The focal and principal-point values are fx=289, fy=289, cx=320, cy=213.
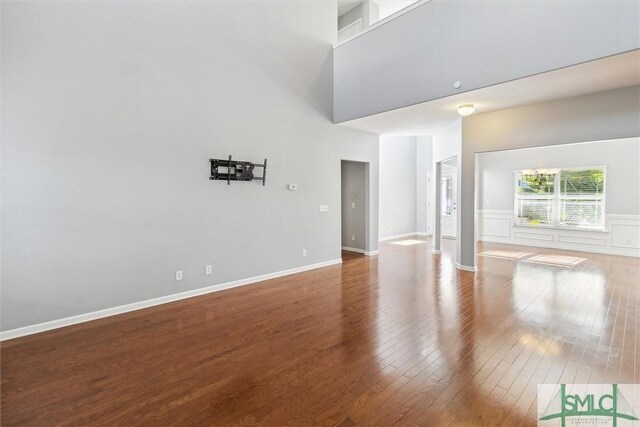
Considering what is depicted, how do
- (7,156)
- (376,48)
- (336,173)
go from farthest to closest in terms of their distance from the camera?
(336,173) → (376,48) → (7,156)

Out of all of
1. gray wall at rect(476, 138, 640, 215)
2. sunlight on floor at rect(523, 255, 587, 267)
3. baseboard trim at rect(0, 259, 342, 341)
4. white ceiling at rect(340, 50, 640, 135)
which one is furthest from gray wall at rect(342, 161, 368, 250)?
sunlight on floor at rect(523, 255, 587, 267)

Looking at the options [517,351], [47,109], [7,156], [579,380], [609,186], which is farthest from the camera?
[609,186]

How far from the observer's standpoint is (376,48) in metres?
5.02

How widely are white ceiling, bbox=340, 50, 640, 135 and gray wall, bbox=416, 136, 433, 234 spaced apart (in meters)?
4.00

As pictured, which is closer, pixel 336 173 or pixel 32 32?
pixel 32 32

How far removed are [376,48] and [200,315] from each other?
16.4ft

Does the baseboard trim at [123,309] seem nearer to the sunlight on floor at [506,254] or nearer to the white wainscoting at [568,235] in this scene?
the sunlight on floor at [506,254]

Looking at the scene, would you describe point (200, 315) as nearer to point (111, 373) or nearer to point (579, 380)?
point (111, 373)

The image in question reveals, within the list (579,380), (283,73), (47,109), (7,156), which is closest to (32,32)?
(47,109)

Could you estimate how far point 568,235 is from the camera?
7.23 m

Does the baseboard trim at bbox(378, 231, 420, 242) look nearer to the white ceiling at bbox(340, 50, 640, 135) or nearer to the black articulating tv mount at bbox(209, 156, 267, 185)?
the white ceiling at bbox(340, 50, 640, 135)

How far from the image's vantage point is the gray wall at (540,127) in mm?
3750

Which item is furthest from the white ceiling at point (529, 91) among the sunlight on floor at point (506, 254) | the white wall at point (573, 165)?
the sunlight on floor at point (506, 254)

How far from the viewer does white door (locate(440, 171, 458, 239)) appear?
926 cm
